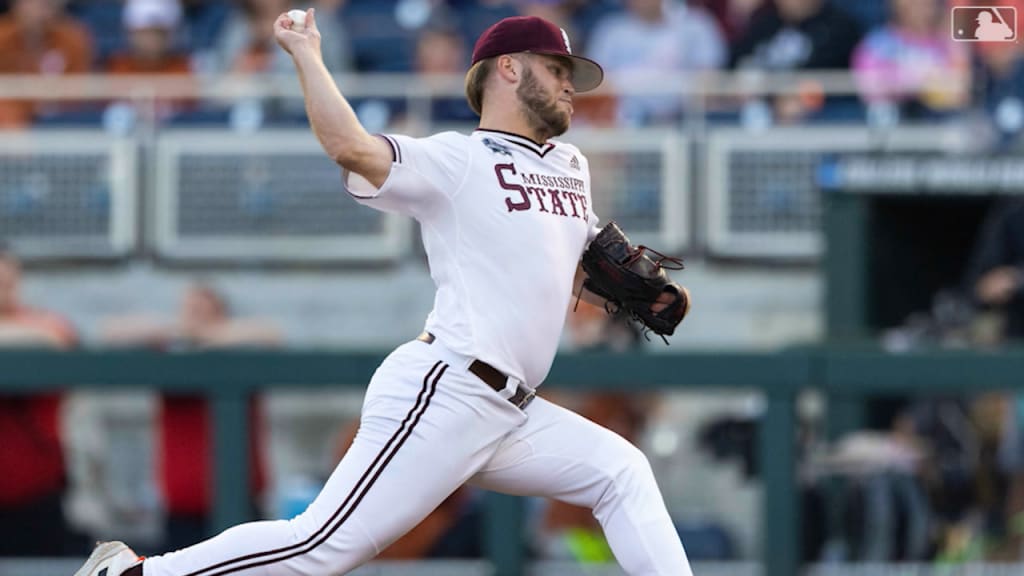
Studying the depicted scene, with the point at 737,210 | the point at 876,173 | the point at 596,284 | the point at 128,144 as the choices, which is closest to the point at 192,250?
the point at 128,144

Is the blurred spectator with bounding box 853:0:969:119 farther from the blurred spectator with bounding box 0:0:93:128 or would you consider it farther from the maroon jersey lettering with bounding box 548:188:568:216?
the maroon jersey lettering with bounding box 548:188:568:216

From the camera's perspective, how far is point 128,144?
1047cm

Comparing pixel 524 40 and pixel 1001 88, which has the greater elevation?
pixel 1001 88

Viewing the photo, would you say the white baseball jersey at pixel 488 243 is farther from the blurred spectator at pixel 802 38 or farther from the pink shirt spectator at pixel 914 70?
the blurred spectator at pixel 802 38

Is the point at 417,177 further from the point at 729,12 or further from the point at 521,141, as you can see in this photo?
the point at 729,12

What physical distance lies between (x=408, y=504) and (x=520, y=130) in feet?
3.48

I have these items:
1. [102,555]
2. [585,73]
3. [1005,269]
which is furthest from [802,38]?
[102,555]

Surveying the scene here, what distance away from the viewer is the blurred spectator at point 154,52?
10.9 meters

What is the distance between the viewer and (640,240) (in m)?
10.1

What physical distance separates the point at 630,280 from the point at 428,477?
82 cm

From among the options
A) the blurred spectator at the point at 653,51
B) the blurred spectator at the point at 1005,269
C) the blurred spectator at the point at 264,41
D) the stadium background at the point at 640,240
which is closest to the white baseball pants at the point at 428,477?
the stadium background at the point at 640,240

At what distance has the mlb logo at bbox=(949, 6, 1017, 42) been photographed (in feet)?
29.3

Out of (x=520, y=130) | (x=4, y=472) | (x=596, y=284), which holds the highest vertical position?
(x=520, y=130)

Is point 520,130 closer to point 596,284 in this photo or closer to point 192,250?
point 596,284
